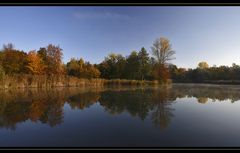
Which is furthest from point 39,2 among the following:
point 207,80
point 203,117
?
point 207,80

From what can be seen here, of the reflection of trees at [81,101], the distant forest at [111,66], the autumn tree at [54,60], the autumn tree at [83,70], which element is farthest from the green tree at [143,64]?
the reflection of trees at [81,101]

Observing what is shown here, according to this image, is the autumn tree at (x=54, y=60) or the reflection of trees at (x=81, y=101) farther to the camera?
the autumn tree at (x=54, y=60)

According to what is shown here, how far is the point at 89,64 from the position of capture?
42250mm

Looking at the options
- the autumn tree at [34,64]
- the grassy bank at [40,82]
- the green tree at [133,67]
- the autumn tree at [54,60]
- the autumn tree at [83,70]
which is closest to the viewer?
the grassy bank at [40,82]

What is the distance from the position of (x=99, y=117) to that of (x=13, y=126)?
239cm

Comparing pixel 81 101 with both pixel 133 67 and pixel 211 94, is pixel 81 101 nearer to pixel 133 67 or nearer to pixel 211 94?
pixel 211 94

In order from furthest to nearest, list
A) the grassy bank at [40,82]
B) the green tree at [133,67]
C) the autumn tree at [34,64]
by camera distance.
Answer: the green tree at [133,67]
the autumn tree at [34,64]
the grassy bank at [40,82]

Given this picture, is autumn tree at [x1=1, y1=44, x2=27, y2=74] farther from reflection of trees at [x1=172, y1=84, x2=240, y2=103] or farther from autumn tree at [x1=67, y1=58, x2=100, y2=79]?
reflection of trees at [x1=172, y1=84, x2=240, y2=103]

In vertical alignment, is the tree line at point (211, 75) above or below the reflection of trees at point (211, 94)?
above

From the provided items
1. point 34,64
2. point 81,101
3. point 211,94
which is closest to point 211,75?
point 34,64

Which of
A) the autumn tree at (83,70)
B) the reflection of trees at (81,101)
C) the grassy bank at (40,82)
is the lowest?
the reflection of trees at (81,101)

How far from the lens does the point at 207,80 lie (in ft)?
169

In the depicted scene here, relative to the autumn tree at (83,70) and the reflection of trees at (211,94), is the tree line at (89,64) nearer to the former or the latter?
the autumn tree at (83,70)

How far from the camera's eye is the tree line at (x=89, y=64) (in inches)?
1255
